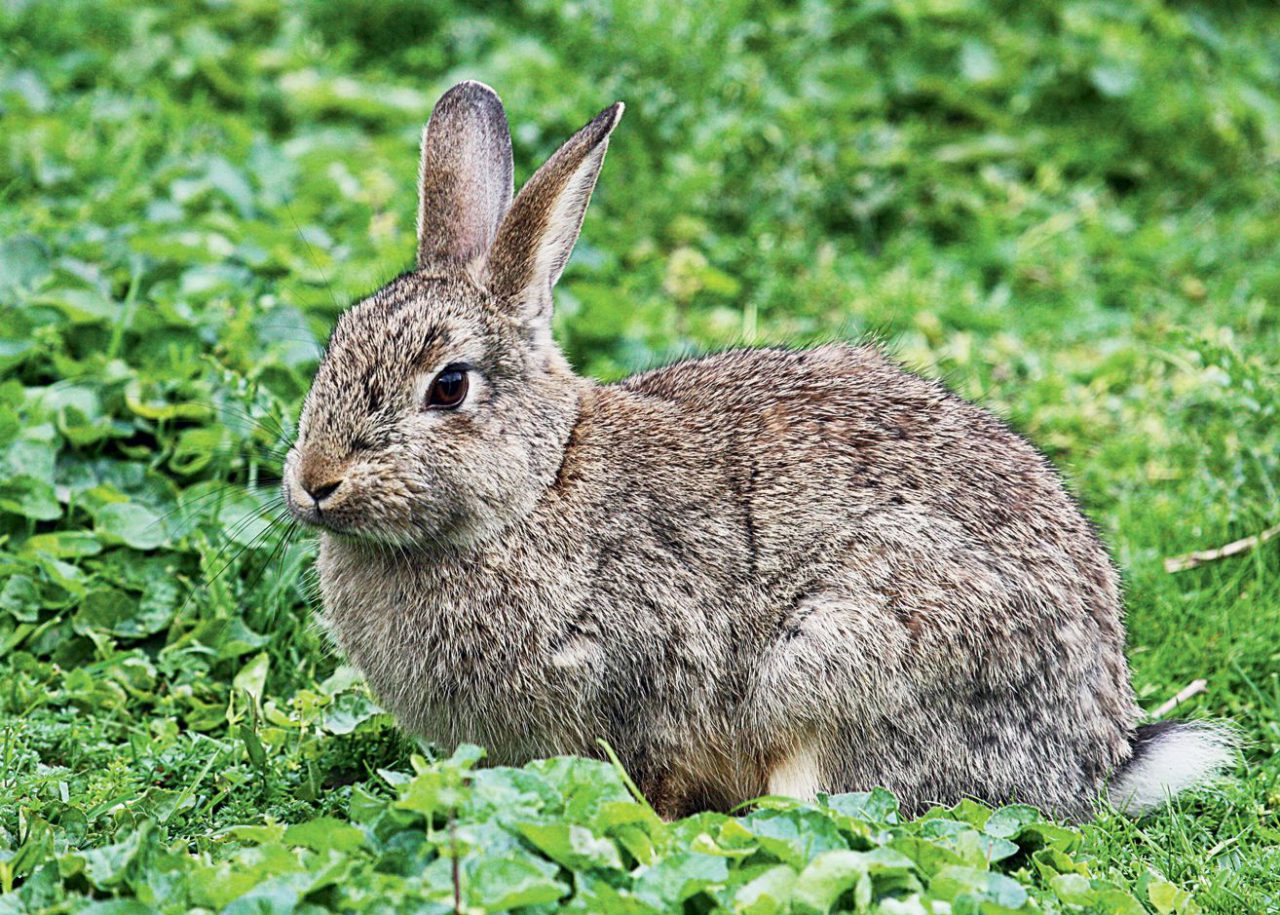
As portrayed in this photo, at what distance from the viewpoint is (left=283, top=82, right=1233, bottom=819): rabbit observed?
4.48m

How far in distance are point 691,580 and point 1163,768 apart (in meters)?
1.46

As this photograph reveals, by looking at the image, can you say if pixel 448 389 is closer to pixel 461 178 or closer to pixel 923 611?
pixel 461 178

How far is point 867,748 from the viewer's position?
14.9ft

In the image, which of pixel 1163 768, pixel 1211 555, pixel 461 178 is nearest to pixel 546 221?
pixel 461 178

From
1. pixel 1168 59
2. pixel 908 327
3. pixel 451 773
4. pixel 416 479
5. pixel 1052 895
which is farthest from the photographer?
pixel 1168 59

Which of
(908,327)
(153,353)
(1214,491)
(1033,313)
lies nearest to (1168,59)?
(1033,313)

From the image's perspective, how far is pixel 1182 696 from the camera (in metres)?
5.29

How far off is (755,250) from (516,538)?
3426 mm

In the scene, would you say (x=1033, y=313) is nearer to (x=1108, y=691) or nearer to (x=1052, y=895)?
(x=1108, y=691)

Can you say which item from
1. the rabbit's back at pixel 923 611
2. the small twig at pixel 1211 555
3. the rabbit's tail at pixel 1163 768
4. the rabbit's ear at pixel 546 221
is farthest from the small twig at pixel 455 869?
the small twig at pixel 1211 555

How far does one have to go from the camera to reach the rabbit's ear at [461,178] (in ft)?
16.2

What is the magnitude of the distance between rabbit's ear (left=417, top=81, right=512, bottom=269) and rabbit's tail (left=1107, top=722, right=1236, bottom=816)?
2430mm

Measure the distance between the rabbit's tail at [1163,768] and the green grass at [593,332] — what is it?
94mm

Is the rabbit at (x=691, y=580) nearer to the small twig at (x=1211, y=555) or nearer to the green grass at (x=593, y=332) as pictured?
the green grass at (x=593, y=332)
